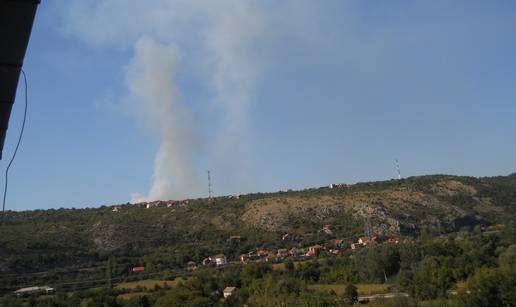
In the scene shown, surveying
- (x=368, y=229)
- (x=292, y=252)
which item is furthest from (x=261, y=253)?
(x=368, y=229)

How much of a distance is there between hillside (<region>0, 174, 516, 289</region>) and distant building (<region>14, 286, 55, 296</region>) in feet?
20.1

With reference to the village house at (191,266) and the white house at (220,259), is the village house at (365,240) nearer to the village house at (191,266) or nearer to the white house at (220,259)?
the white house at (220,259)

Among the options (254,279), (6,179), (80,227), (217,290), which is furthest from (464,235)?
(6,179)

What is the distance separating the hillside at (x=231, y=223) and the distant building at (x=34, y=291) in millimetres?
6114

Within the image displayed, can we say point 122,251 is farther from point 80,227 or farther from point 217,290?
point 217,290

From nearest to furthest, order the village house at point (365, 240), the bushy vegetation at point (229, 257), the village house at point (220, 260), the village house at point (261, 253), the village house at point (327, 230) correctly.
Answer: the bushy vegetation at point (229, 257)
the village house at point (220, 260)
the village house at point (261, 253)
the village house at point (365, 240)
the village house at point (327, 230)

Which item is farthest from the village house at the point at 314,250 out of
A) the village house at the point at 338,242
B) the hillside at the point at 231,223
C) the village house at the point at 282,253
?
the hillside at the point at 231,223

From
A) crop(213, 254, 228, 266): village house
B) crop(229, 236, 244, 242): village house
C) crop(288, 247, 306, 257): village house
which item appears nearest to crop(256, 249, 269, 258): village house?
crop(288, 247, 306, 257): village house

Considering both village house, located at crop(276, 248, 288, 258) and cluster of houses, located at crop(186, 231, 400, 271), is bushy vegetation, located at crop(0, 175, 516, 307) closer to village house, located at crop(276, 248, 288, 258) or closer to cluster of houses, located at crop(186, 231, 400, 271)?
cluster of houses, located at crop(186, 231, 400, 271)

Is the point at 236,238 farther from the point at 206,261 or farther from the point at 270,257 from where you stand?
the point at 206,261

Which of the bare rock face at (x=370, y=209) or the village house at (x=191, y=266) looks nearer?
the village house at (x=191, y=266)

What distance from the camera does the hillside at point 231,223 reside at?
5809cm

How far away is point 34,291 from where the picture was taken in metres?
44.1

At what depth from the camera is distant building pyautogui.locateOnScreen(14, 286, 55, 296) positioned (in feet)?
141
